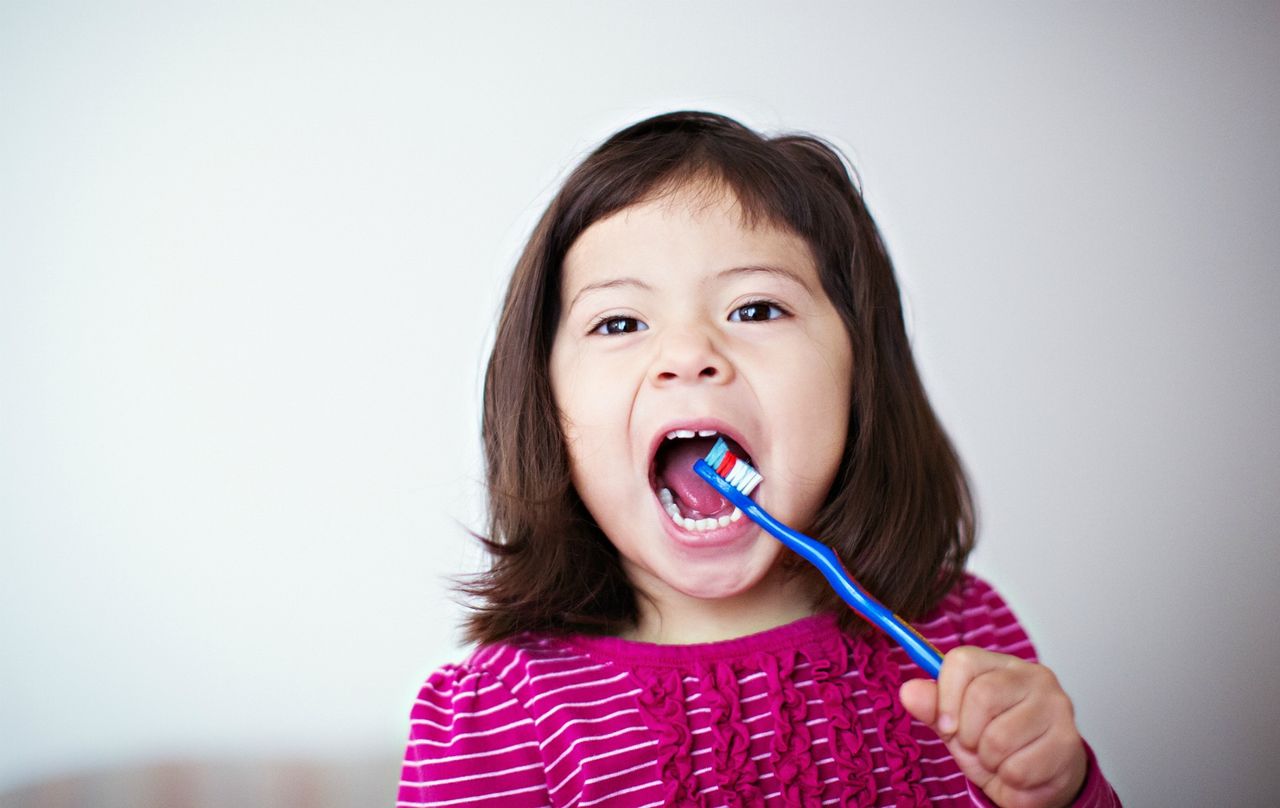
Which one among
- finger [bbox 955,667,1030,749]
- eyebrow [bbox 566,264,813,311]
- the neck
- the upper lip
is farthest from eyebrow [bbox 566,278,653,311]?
finger [bbox 955,667,1030,749]

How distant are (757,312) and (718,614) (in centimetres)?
26

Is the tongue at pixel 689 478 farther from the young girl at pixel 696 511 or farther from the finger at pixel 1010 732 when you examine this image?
the finger at pixel 1010 732

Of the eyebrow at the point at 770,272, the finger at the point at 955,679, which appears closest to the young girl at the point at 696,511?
the eyebrow at the point at 770,272

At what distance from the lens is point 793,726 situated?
30.5 inches

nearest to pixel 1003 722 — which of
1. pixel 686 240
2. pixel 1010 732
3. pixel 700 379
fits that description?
pixel 1010 732

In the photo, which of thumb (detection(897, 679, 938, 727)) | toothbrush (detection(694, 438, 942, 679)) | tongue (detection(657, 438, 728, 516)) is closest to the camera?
thumb (detection(897, 679, 938, 727))

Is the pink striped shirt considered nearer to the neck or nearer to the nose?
the neck

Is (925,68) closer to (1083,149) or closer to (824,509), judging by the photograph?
(1083,149)

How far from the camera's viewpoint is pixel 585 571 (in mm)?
895

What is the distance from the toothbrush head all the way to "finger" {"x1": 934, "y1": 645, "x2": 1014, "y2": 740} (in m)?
0.22

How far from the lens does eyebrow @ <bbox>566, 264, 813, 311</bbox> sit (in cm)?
78

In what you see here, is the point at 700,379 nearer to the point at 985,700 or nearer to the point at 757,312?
the point at 757,312

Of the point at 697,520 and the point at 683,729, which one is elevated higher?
the point at 697,520

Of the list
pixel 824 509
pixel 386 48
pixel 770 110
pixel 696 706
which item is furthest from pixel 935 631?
pixel 386 48
